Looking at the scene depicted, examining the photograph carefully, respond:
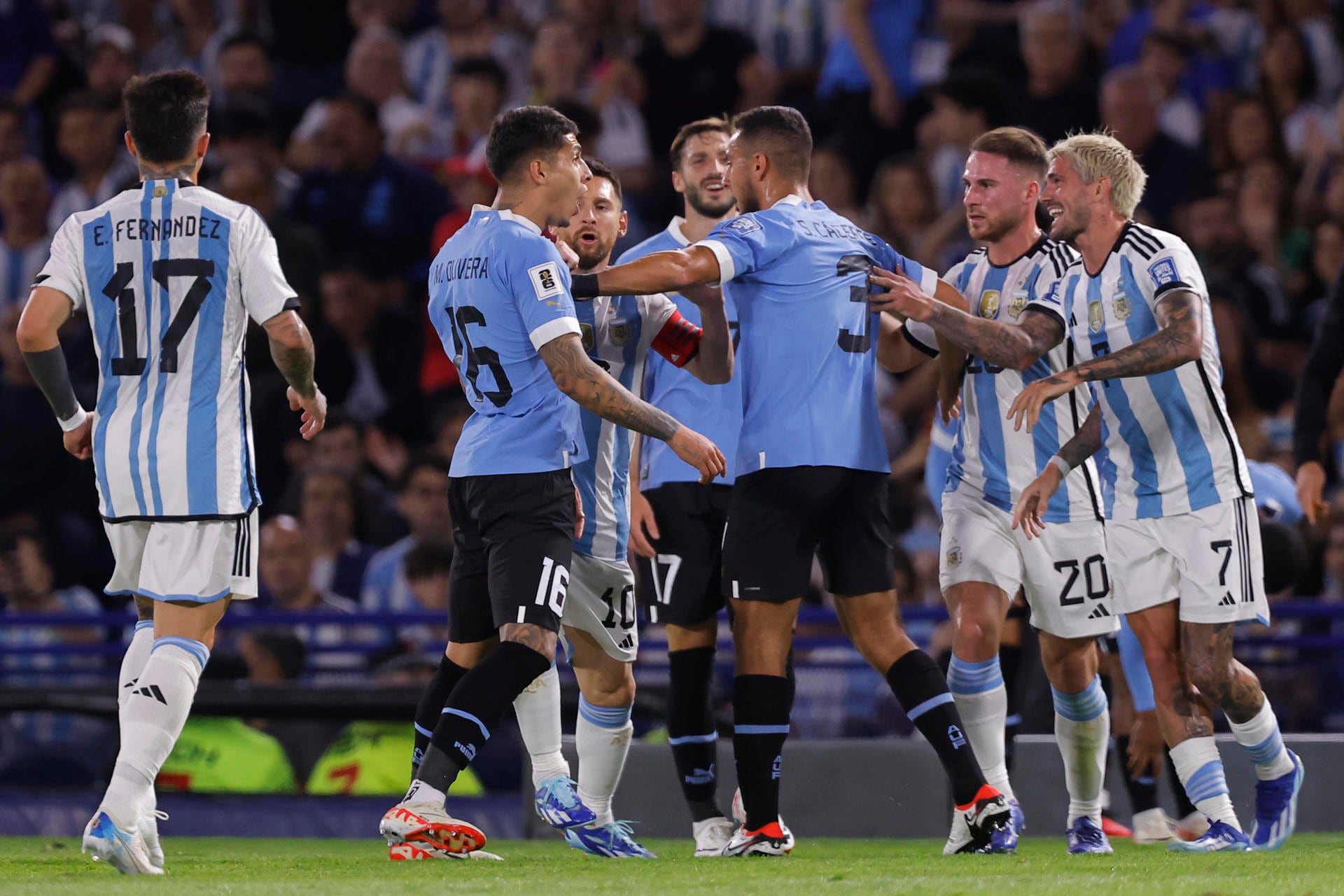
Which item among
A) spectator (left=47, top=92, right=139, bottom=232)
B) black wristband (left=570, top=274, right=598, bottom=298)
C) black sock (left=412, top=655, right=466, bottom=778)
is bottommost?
black sock (left=412, top=655, right=466, bottom=778)

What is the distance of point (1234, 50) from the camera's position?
11680 mm

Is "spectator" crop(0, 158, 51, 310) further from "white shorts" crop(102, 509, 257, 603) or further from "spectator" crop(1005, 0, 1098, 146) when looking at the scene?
"white shorts" crop(102, 509, 257, 603)

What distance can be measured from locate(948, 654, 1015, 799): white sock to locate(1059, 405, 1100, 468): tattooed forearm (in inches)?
28.9

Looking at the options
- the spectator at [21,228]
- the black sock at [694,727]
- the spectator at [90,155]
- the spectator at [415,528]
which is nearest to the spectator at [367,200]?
A: the spectator at [90,155]

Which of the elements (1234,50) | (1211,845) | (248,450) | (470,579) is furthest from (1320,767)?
(1234,50)

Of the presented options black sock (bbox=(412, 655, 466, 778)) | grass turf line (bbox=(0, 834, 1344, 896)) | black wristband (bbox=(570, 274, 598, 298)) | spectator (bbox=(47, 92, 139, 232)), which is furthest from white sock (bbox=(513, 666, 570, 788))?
spectator (bbox=(47, 92, 139, 232))

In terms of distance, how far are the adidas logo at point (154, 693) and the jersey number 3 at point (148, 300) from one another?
97cm

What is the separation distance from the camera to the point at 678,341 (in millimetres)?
6191

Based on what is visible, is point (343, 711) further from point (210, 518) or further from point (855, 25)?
point (855, 25)

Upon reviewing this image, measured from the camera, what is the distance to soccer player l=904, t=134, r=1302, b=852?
19.2 feet

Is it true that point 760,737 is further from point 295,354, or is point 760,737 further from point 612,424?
point 295,354

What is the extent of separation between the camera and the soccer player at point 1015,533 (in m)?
6.27

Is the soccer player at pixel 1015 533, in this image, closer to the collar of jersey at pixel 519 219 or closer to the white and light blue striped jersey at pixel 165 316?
the collar of jersey at pixel 519 219

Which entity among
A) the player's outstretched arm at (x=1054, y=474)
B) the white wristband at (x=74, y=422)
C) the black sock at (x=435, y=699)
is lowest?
the black sock at (x=435, y=699)
